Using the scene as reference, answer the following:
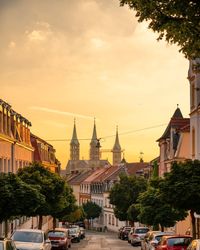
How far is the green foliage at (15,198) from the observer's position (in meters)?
35.9

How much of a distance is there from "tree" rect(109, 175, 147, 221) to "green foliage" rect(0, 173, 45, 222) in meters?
51.4

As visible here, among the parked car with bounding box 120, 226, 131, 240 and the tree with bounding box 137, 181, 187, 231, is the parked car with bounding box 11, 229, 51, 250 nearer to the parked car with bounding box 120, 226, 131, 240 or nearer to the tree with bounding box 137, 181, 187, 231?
the tree with bounding box 137, 181, 187, 231

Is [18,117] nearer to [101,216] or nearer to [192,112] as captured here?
[192,112]

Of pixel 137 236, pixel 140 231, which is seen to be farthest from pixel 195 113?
pixel 140 231

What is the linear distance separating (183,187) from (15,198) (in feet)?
29.6

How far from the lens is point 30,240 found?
Answer: 30812 millimetres

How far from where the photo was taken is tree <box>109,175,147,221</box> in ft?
294

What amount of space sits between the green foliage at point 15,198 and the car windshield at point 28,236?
4.41 m

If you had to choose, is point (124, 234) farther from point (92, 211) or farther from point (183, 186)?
point (92, 211)

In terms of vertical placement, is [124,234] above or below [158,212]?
below

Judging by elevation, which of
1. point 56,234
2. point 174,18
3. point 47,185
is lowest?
point 56,234

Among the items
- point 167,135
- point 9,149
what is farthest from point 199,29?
point 167,135

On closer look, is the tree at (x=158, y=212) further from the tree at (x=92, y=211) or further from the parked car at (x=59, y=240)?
the tree at (x=92, y=211)

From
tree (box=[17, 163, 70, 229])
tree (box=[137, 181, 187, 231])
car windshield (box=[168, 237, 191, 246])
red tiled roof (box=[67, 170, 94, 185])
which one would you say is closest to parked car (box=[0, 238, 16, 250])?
car windshield (box=[168, 237, 191, 246])
